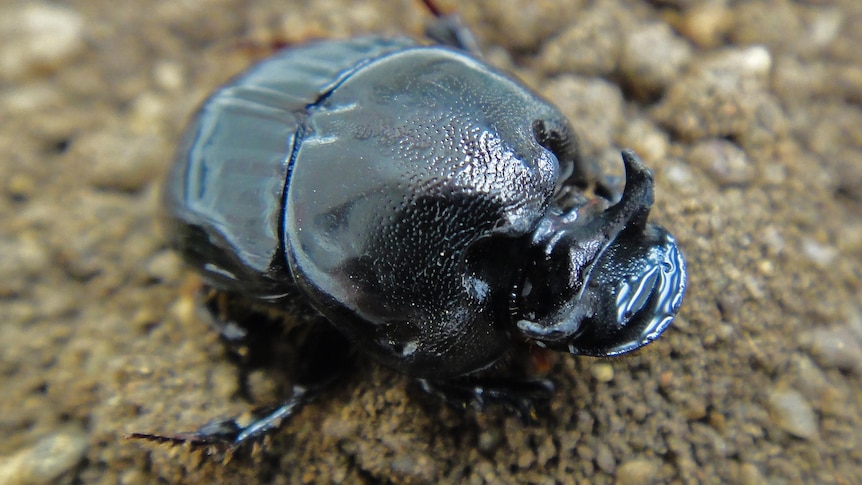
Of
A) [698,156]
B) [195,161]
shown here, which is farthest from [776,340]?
[195,161]

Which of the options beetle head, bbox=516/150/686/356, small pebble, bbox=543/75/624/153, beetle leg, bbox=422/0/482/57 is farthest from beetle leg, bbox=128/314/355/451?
beetle leg, bbox=422/0/482/57

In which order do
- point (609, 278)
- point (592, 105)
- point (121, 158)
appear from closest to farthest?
point (609, 278)
point (592, 105)
point (121, 158)

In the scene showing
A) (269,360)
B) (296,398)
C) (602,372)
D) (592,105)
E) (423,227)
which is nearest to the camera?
(423,227)

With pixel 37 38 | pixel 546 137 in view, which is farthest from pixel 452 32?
pixel 37 38

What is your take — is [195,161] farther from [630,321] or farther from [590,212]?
[630,321]

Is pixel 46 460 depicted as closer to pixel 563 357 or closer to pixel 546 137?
pixel 563 357

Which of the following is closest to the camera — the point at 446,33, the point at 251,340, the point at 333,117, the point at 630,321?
the point at 630,321

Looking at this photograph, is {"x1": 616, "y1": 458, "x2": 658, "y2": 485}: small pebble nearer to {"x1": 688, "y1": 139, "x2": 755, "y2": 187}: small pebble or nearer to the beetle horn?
A: the beetle horn
